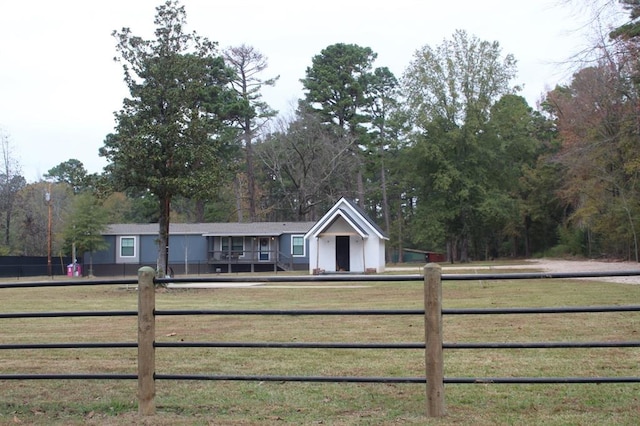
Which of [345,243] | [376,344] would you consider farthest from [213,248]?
[376,344]

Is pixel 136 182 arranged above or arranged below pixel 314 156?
below

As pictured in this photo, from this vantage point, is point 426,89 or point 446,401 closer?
point 446,401

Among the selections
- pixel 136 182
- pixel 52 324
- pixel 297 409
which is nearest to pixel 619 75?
pixel 136 182

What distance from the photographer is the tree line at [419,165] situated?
3962 centimetres

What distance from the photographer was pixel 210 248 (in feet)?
163

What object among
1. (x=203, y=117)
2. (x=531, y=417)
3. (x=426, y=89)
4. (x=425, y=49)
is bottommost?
(x=531, y=417)

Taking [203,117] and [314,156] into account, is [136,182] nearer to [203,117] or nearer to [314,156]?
[203,117]

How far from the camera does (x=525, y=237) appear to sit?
64625mm

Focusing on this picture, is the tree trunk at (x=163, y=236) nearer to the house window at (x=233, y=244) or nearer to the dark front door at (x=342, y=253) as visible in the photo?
the dark front door at (x=342, y=253)

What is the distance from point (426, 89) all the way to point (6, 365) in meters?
48.3

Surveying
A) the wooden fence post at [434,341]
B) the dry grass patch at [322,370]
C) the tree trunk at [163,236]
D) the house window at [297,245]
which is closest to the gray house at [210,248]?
the house window at [297,245]

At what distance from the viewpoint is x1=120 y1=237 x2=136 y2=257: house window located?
49.8 metres

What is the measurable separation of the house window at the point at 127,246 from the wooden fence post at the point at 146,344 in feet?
149

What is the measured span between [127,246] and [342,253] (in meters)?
18.2
